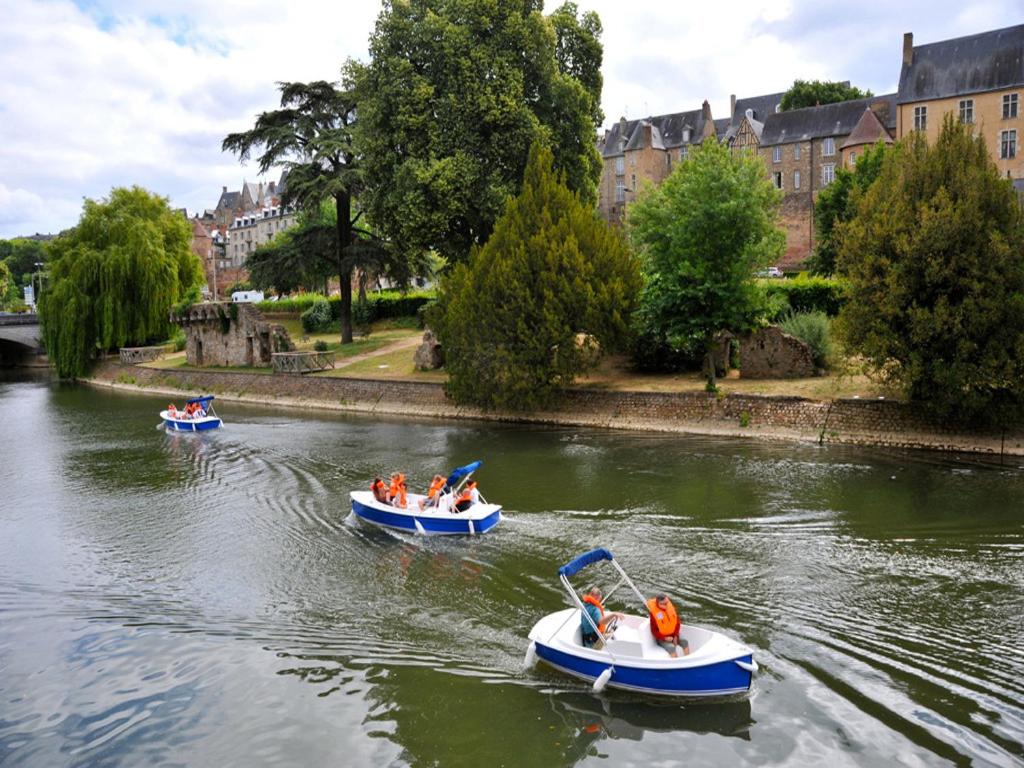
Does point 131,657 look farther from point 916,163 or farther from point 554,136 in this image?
point 554,136

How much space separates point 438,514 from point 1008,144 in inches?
2412

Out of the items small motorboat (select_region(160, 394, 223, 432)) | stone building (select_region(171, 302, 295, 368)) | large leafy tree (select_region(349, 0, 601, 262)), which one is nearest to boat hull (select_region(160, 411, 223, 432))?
small motorboat (select_region(160, 394, 223, 432))

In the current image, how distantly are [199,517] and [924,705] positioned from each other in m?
17.0

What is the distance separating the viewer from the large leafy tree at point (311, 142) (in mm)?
48406

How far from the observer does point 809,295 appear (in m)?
39.2

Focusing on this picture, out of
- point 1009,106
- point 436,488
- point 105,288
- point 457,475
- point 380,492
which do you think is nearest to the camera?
point 436,488

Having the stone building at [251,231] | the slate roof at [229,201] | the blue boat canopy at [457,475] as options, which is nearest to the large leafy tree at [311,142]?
the blue boat canopy at [457,475]

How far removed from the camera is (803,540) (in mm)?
17734

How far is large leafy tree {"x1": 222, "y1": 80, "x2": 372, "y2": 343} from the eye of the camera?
4841cm

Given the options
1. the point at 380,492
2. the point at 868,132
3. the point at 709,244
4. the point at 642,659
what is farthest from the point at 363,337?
the point at 642,659

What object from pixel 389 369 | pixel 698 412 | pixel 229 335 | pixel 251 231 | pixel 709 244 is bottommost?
pixel 698 412

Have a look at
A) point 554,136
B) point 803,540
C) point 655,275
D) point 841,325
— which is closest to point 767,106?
point 554,136

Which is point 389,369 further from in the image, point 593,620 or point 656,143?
point 656,143

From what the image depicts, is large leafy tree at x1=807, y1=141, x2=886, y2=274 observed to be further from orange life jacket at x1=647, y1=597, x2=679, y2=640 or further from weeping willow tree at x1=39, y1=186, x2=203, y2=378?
weeping willow tree at x1=39, y1=186, x2=203, y2=378
